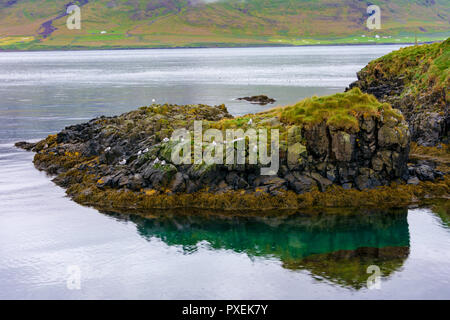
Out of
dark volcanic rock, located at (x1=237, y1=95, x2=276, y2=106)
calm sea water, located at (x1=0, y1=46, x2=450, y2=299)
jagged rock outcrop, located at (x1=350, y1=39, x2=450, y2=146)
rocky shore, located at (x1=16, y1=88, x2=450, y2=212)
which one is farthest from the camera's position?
dark volcanic rock, located at (x1=237, y1=95, x2=276, y2=106)

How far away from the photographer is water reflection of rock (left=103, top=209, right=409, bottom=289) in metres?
31.3

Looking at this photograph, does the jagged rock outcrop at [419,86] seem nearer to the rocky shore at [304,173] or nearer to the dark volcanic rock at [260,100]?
the rocky shore at [304,173]

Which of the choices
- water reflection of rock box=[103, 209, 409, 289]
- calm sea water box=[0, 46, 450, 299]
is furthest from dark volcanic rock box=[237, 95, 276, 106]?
Result: water reflection of rock box=[103, 209, 409, 289]

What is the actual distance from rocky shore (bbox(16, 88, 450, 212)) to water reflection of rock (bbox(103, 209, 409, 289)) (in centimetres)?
232

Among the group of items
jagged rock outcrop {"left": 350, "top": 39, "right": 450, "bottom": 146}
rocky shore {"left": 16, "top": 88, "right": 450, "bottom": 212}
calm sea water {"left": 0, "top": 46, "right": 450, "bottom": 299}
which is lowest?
calm sea water {"left": 0, "top": 46, "right": 450, "bottom": 299}

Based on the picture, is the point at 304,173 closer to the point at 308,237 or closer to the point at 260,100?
the point at 308,237

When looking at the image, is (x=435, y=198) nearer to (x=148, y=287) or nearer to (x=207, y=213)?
(x=207, y=213)

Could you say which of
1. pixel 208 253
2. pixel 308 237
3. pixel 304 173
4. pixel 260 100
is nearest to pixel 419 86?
pixel 304 173

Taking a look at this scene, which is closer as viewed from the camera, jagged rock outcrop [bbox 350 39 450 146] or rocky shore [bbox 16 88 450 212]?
rocky shore [bbox 16 88 450 212]

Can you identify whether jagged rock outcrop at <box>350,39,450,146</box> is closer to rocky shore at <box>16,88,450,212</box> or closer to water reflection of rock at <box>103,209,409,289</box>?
rocky shore at <box>16,88,450,212</box>

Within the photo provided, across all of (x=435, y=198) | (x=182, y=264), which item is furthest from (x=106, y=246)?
(x=435, y=198)

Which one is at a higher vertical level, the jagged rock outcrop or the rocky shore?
the jagged rock outcrop
